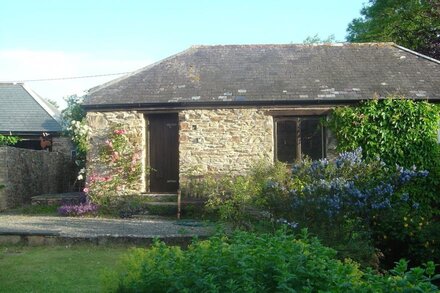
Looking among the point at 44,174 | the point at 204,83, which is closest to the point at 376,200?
the point at 204,83

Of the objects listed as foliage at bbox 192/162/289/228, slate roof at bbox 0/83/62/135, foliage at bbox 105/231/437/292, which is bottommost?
foliage at bbox 192/162/289/228

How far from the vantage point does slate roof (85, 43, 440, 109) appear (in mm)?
14531

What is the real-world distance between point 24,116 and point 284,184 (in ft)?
57.4

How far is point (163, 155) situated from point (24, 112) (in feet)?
37.0

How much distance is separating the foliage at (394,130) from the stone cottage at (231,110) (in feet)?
1.11

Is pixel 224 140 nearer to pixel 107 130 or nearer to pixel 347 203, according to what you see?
pixel 107 130

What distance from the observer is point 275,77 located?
50.6 feet

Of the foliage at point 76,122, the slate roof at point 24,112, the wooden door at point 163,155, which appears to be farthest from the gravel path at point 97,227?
the slate roof at point 24,112

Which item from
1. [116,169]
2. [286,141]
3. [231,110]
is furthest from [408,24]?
[116,169]

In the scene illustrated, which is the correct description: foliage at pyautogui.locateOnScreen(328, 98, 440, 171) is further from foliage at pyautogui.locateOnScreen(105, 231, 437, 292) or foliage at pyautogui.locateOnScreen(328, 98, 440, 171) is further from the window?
foliage at pyautogui.locateOnScreen(105, 231, 437, 292)

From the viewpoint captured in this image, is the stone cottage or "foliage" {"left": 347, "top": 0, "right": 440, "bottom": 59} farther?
"foliage" {"left": 347, "top": 0, "right": 440, "bottom": 59}

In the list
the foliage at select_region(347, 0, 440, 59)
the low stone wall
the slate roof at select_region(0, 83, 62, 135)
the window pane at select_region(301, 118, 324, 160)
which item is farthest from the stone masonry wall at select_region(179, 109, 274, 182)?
the foliage at select_region(347, 0, 440, 59)

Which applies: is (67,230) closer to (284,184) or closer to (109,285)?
(284,184)

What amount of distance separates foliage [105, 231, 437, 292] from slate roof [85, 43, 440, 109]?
10.1m
